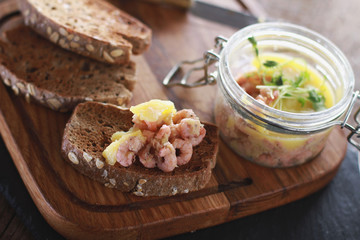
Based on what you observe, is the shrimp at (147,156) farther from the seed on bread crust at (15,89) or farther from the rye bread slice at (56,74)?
the seed on bread crust at (15,89)

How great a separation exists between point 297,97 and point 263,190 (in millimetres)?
633

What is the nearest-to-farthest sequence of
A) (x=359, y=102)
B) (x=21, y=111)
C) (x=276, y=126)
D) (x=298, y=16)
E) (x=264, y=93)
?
(x=276, y=126), (x=264, y=93), (x=21, y=111), (x=359, y=102), (x=298, y=16)

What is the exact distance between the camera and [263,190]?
2.73 m

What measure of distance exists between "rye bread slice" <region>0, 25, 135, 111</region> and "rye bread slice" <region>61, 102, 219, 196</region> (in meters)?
0.18

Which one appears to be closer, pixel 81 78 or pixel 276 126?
pixel 276 126

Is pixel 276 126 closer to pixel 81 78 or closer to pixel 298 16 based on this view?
pixel 81 78

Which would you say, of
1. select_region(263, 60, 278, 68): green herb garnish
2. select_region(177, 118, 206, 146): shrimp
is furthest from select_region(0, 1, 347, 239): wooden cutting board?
select_region(263, 60, 278, 68): green herb garnish

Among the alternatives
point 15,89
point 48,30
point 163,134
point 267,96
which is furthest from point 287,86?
point 15,89

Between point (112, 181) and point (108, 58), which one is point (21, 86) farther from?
point (112, 181)

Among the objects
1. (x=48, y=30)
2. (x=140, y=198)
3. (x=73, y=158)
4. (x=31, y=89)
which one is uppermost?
(x=48, y=30)

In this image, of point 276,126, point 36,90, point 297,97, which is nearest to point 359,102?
point 297,97

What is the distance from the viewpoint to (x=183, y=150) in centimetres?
247

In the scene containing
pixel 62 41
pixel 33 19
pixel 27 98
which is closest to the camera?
pixel 27 98

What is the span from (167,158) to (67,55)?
1236mm
